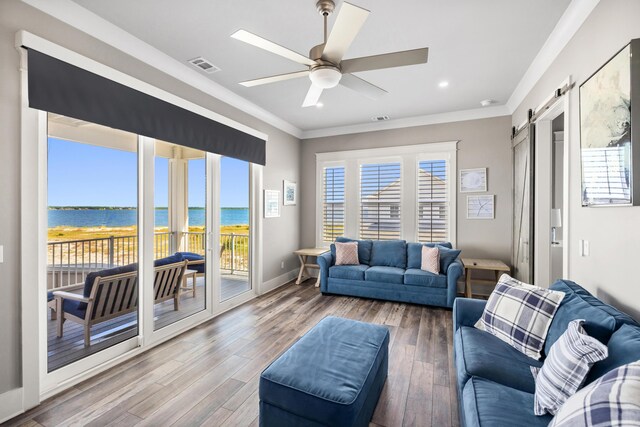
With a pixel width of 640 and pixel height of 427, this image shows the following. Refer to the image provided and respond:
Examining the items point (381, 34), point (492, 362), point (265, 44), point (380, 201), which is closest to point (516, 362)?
point (492, 362)

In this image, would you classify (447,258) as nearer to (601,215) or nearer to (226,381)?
(601,215)

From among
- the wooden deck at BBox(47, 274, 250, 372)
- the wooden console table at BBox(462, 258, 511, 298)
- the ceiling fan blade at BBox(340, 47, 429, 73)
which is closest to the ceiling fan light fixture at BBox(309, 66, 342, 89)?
the ceiling fan blade at BBox(340, 47, 429, 73)

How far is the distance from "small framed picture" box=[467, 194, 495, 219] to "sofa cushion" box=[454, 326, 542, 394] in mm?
2999

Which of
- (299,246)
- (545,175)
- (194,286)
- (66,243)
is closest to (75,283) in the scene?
(66,243)

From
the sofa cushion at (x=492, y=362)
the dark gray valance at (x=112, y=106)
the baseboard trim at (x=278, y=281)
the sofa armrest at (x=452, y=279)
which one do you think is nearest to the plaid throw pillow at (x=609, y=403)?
the sofa cushion at (x=492, y=362)

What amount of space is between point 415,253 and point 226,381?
11.1 ft

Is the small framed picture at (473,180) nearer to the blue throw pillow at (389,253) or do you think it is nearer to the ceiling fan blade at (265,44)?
the blue throw pillow at (389,253)

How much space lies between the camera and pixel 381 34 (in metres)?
2.62

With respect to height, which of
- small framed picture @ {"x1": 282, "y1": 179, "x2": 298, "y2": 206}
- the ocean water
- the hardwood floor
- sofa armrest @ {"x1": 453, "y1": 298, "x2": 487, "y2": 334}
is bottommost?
the hardwood floor

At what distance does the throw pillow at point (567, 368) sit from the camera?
127 cm

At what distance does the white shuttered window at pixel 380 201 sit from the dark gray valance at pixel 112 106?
9.07ft

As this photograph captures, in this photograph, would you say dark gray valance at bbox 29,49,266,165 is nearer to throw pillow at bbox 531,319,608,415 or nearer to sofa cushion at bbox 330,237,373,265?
sofa cushion at bbox 330,237,373,265

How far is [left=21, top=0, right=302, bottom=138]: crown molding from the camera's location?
2186 mm

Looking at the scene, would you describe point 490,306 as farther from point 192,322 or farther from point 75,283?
point 75,283
